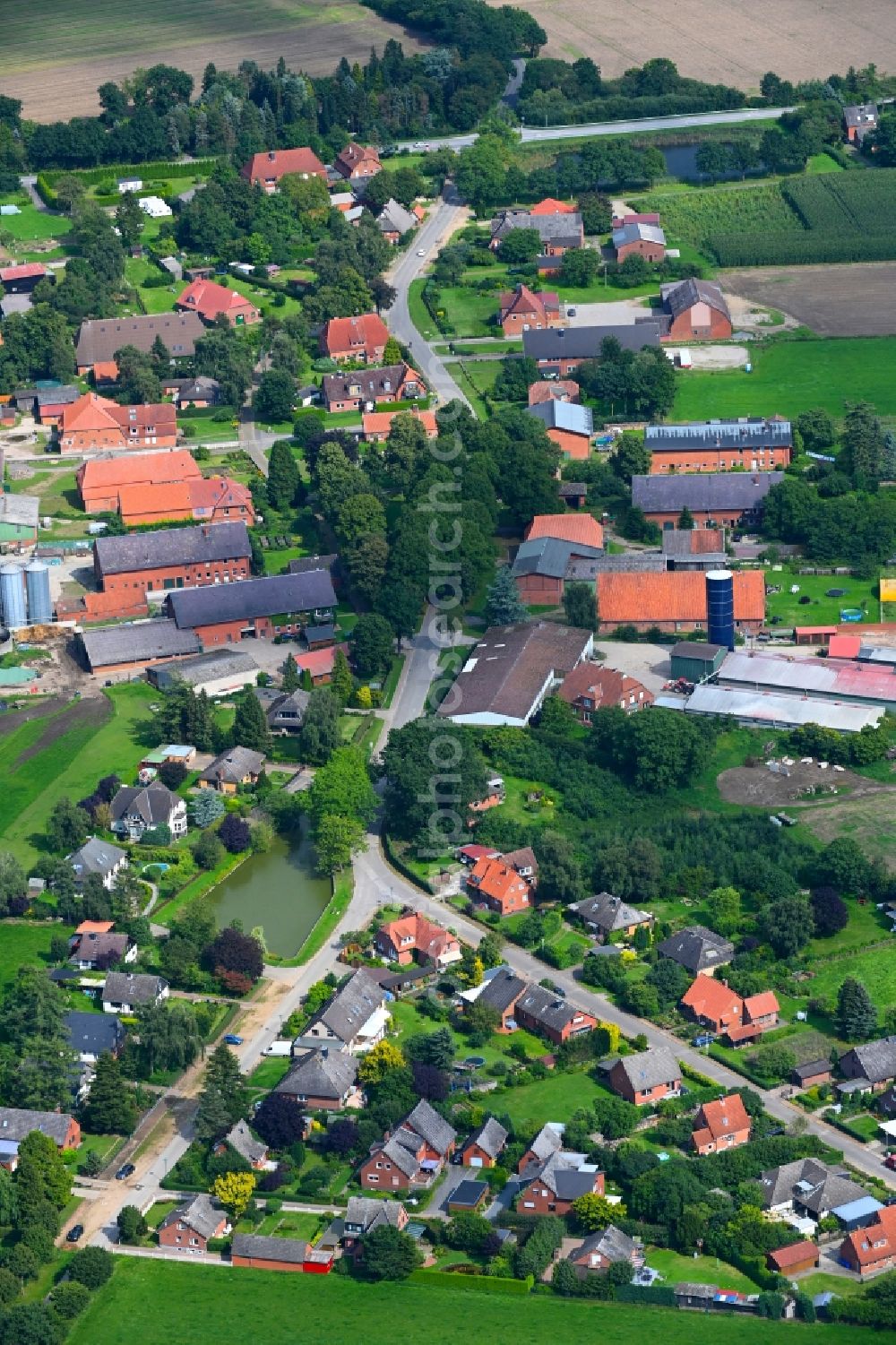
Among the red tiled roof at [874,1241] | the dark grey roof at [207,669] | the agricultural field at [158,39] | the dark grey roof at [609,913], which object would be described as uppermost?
the red tiled roof at [874,1241]

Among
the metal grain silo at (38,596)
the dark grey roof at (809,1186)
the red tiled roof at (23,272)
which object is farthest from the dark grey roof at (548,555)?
the red tiled roof at (23,272)

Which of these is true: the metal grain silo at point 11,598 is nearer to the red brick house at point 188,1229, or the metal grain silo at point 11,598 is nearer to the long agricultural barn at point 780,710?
the long agricultural barn at point 780,710

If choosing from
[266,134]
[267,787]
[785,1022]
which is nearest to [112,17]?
[266,134]

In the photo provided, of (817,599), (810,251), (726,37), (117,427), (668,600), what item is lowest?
(726,37)

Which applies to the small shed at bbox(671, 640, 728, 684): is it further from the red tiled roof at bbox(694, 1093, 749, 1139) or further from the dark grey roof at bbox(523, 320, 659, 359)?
the dark grey roof at bbox(523, 320, 659, 359)

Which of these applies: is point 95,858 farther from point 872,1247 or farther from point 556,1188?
point 872,1247

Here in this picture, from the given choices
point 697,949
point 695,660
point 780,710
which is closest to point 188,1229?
point 697,949

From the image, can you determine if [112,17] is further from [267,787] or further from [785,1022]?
[785,1022]
